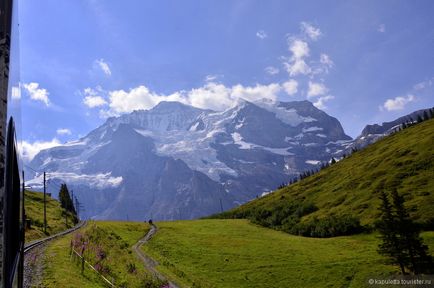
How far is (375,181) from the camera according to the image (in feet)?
445

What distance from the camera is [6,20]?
3104 millimetres

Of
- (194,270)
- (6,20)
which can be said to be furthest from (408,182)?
(6,20)

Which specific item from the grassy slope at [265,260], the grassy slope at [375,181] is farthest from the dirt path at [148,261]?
the grassy slope at [375,181]

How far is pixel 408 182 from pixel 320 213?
27.3 metres

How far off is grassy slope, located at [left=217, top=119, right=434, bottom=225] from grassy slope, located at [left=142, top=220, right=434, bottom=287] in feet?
86.4

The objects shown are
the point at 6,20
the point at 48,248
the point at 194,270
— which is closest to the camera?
the point at 6,20

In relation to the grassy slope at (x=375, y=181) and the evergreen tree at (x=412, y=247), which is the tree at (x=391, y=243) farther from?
the grassy slope at (x=375, y=181)

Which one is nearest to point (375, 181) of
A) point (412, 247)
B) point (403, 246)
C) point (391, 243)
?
point (412, 247)

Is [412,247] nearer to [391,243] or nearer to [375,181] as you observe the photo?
[391,243]

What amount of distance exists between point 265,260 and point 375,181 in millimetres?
81021

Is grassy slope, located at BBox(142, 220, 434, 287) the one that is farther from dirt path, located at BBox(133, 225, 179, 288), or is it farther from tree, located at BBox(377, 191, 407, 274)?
tree, located at BBox(377, 191, 407, 274)

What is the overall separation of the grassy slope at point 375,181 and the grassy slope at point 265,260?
86.4 feet

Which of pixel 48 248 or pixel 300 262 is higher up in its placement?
pixel 48 248

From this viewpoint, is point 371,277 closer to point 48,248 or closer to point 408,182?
point 48,248
